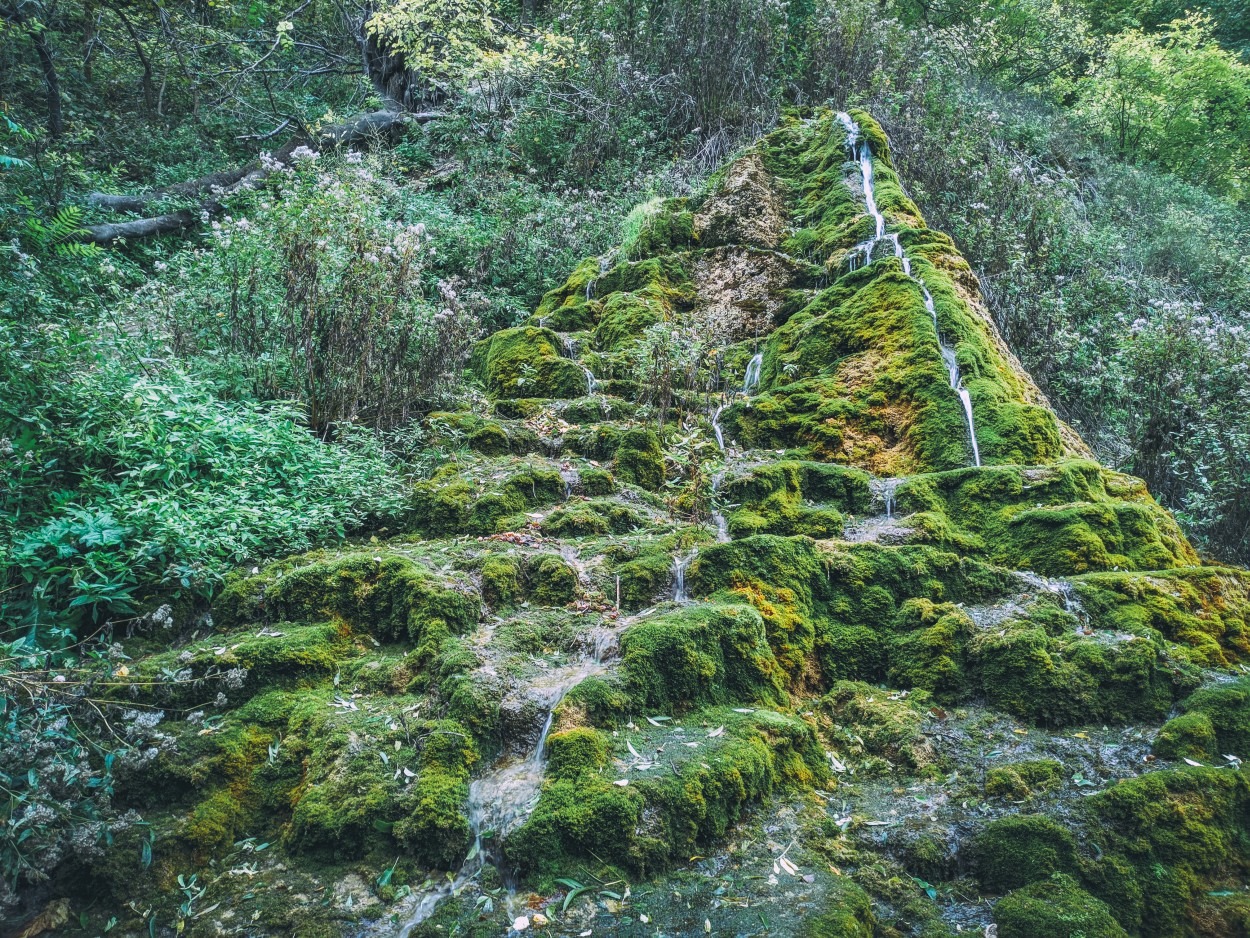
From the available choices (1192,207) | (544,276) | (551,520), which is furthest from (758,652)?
(1192,207)

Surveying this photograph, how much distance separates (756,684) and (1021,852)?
167cm

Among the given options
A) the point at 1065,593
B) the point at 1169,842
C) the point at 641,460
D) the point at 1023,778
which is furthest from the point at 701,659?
the point at 641,460

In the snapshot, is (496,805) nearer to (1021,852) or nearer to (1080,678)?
(1021,852)

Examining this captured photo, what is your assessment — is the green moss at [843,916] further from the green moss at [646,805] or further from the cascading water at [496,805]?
the cascading water at [496,805]

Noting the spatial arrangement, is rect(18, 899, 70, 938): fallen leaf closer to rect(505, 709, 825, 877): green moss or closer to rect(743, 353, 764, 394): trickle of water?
rect(505, 709, 825, 877): green moss

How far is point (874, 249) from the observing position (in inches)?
388

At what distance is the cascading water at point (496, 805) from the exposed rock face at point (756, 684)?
17 mm

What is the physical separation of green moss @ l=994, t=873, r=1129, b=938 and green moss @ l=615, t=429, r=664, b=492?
4692 millimetres

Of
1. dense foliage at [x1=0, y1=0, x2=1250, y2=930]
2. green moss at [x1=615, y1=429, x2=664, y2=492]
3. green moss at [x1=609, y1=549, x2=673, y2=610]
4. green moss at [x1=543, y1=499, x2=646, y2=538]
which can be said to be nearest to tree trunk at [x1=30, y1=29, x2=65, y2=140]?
dense foliage at [x1=0, y1=0, x2=1250, y2=930]

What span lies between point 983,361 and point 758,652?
5.06 metres

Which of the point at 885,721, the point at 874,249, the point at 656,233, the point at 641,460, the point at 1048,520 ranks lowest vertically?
the point at 885,721

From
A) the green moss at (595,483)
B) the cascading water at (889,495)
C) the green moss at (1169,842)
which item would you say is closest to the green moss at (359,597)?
the green moss at (595,483)

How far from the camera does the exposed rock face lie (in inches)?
138

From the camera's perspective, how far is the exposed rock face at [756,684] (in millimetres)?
3502
